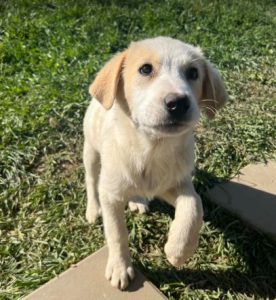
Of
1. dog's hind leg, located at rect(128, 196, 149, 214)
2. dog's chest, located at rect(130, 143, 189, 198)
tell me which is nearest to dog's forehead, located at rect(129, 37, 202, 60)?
dog's chest, located at rect(130, 143, 189, 198)

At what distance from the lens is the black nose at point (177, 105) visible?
7.25 feet

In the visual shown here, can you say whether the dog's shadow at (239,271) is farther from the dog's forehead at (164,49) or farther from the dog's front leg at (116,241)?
the dog's forehead at (164,49)

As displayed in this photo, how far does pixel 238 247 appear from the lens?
306cm

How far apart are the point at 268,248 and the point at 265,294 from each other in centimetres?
36

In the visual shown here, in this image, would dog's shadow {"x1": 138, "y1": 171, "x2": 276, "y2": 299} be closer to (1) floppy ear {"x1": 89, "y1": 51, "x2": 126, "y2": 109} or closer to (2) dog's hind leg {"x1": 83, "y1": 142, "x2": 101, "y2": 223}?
(2) dog's hind leg {"x1": 83, "y1": 142, "x2": 101, "y2": 223}

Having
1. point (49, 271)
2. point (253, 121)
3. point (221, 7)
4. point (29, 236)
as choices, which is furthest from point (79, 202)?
point (221, 7)

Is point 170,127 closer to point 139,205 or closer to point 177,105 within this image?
point 177,105

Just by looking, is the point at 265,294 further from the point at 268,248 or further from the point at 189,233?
the point at 189,233

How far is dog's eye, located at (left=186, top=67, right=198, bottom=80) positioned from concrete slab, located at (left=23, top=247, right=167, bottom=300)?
1264 millimetres

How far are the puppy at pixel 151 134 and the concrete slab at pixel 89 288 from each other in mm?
54

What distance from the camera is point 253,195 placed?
11.2ft

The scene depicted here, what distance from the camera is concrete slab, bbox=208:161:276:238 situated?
3.21 meters

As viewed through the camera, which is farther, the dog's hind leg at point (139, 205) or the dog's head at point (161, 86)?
the dog's hind leg at point (139, 205)

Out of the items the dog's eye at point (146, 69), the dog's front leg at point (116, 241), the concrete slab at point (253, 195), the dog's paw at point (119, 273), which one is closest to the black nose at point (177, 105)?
the dog's eye at point (146, 69)
